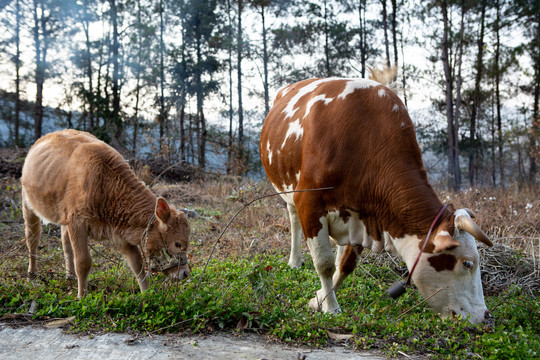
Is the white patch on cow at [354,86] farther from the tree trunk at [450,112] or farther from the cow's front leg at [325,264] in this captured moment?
the tree trunk at [450,112]

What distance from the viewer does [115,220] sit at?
3.97 metres

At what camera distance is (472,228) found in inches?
113

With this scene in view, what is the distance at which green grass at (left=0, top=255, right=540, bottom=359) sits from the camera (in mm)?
2773

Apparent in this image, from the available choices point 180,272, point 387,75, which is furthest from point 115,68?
point 180,272

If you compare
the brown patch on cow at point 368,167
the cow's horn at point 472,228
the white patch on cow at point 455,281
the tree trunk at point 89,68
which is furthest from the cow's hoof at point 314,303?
the tree trunk at point 89,68

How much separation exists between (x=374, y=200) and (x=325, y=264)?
74 centimetres

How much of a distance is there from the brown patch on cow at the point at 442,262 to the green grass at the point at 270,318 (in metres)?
0.38

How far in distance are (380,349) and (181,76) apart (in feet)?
81.9

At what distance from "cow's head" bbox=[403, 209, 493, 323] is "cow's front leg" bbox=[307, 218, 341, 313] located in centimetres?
73

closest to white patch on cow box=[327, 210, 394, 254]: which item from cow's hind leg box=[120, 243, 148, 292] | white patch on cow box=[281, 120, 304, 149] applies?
white patch on cow box=[281, 120, 304, 149]

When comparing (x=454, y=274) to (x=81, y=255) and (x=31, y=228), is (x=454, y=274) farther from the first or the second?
(x=31, y=228)

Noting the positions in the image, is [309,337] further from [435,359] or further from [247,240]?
[247,240]

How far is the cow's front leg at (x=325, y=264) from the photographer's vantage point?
12.0 feet

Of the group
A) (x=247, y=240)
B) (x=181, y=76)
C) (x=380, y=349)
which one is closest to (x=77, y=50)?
(x=181, y=76)
